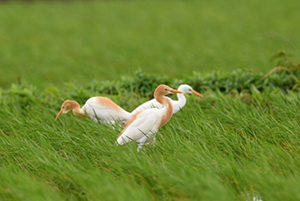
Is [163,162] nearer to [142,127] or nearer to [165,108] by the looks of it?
[142,127]

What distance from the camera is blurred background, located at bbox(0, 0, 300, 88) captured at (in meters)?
10.0

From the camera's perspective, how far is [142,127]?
152 inches

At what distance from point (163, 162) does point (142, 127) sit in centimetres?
49

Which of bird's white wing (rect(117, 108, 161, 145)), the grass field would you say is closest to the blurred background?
the grass field

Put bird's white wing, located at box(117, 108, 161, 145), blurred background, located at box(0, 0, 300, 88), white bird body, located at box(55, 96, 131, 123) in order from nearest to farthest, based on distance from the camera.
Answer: bird's white wing, located at box(117, 108, 161, 145)
white bird body, located at box(55, 96, 131, 123)
blurred background, located at box(0, 0, 300, 88)

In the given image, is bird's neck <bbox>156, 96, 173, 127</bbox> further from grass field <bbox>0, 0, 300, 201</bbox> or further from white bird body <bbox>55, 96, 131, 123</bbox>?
white bird body <bbox>55, 96, 131, 123</bbox>

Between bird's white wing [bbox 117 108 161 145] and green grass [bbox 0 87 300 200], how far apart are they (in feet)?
0.28

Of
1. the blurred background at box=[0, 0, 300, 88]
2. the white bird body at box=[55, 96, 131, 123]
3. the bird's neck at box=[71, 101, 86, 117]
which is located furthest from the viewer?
the blurred background at box=[0, 0, 300, 88]

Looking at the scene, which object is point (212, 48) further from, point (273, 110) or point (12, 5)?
point (12, 5)

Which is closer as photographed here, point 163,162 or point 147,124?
point 163,162

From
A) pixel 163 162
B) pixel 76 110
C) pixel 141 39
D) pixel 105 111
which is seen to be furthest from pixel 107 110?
pixel 141 39

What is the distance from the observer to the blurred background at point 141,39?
1001 centimetres

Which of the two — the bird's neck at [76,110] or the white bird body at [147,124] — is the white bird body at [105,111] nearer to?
the bird's neck at [76,110]

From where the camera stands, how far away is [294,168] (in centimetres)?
337
